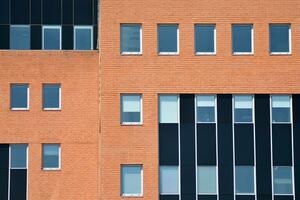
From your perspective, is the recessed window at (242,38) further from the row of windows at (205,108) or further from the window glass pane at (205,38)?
the row of windows at (205,108)

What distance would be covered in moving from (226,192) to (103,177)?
5.65 m

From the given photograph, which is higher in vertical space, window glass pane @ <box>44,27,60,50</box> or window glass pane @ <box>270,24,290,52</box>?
window glass pane @ <box>44,27,60,50</box>

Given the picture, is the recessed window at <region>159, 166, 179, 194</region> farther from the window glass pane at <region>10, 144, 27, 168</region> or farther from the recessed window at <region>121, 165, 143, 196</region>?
the window glass pane at <region>10, 144, 27, 168</region>

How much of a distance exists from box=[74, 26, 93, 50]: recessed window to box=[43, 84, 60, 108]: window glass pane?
13.8 metres

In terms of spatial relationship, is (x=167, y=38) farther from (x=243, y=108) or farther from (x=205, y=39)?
(x=243, y=108)

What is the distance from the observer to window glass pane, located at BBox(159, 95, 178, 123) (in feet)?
180

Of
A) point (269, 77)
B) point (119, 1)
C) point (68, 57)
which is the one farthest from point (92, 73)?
point (269, 77)

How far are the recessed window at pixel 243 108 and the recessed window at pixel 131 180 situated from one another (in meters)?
5.10

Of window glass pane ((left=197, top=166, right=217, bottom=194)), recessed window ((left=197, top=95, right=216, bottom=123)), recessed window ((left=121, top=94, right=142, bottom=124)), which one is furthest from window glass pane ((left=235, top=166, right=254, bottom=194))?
recessed window ((left=121, top=94, right=142, bottom=124))

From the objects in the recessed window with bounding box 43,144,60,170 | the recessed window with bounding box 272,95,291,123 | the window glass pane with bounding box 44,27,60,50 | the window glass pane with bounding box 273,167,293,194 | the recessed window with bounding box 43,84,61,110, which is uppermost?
the window glass pane with bounding box 44,27,60,50

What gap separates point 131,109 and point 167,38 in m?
3.73

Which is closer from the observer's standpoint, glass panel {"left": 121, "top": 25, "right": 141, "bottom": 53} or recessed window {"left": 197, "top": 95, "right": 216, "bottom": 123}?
recessed window {"left": 197, "top": 95, "right": 216, "bottom": 123}

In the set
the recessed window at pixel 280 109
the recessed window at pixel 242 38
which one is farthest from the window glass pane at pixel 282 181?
the recessed window at pixel 242 38

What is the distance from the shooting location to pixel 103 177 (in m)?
54.2
